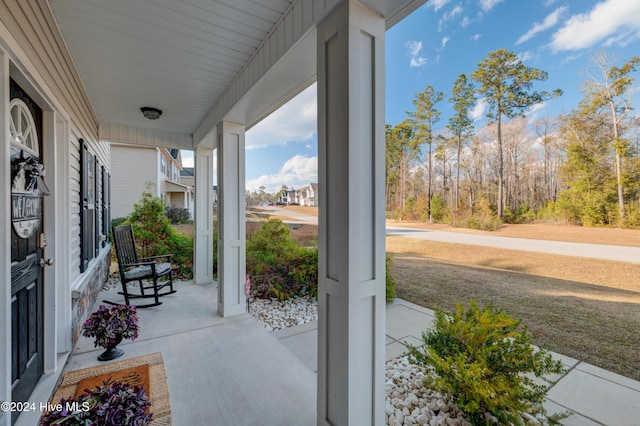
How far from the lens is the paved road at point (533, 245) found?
2.10m

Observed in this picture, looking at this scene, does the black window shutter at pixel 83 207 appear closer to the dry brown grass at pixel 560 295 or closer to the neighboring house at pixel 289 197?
the neighboring house at pixel 289 197

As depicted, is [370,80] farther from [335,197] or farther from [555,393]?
[555,393]

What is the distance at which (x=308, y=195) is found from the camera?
4.32m

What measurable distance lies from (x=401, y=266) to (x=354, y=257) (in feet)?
8.84

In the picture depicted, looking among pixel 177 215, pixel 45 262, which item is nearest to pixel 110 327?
pixel 45 262

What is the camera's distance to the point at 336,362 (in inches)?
60.5

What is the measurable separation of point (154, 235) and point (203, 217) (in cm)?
166

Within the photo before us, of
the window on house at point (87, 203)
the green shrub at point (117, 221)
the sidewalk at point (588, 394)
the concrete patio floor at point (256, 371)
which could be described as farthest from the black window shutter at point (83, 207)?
the green shrub at point (117, 221)

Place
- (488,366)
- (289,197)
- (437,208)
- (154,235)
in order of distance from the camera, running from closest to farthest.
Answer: (488,366), (437,208), (289,197), (154,235)

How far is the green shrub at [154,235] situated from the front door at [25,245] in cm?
371

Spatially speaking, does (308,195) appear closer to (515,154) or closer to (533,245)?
(515,154)

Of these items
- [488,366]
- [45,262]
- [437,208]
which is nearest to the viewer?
[488,366]

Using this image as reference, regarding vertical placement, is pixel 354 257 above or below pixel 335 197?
below

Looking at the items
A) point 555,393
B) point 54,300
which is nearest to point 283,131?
point 54,300
